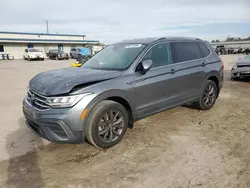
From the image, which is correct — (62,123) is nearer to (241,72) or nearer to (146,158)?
(146,158)

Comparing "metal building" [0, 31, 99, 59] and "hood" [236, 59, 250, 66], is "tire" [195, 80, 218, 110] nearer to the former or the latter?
"hood" [236, 59, 250, 66]

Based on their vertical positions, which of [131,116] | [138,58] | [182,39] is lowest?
[131,116]

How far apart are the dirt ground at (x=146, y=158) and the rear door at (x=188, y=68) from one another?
63 cm

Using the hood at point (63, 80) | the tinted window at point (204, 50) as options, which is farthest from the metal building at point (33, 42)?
the hood at point (63, 80)

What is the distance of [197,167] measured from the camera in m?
3.13

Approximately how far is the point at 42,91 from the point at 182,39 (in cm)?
327

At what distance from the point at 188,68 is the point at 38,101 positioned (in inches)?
123

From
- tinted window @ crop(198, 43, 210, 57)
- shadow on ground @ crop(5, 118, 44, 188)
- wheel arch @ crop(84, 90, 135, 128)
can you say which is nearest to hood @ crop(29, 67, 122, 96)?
wheel arch @ crop(84, 90, 135, 128)

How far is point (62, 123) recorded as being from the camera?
3.27 m

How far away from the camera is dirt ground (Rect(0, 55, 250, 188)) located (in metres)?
2.88

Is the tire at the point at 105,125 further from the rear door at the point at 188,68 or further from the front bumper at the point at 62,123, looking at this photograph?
the rear door at the point at 188,68

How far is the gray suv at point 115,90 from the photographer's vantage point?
3.33 meters

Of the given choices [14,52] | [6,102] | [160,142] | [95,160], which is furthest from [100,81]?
[14,52]

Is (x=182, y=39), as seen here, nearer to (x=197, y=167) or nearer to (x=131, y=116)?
(x=131, y=116)
